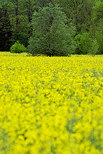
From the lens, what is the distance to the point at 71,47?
90.4ft

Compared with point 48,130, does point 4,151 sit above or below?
below

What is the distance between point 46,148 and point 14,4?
56.2 metres

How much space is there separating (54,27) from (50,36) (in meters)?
0.96

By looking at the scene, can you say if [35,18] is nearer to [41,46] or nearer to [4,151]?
[41,46]

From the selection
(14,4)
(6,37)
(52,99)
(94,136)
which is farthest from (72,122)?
(14,4)

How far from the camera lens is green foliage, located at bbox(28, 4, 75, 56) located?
89.6 ft

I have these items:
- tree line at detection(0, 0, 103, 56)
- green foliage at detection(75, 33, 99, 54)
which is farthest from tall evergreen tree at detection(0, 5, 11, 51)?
green foliage at detection(75, 33, 99, 54)

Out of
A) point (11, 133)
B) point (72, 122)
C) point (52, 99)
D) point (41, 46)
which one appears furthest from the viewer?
point (41, 46)

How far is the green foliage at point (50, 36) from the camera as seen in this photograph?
2731cm

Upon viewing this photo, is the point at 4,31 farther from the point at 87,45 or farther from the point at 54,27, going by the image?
the point at 54,27

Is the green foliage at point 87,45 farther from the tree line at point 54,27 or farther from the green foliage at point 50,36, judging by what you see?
the green foliage at point 50,36

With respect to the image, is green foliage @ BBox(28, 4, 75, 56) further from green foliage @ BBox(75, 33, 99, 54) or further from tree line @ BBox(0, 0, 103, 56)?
green foliage @ BBox(75, 33, 99, 54)

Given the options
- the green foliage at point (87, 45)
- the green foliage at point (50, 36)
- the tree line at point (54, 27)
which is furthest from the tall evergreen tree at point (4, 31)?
the green foliage at point (50, 36)

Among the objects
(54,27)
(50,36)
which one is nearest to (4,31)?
(54,27)
